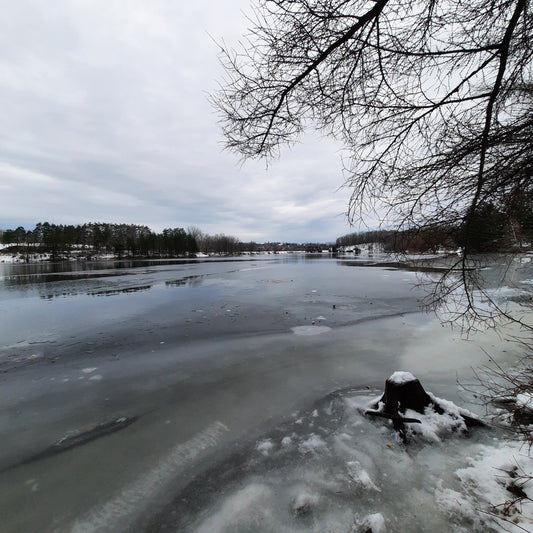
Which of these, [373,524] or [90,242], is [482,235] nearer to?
[373,524]

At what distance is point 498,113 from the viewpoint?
7.77 feet

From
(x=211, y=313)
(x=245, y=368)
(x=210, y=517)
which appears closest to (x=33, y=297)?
(x=211, y=313)

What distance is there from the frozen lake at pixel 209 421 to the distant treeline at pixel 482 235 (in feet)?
6.12

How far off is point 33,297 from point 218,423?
55.0 ft

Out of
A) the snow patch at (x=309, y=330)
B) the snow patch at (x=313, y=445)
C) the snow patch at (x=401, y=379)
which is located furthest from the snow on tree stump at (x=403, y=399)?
the snow patch at (x=309, y=330)

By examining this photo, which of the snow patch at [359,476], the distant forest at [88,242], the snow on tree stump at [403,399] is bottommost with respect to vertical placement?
the snow patch at [359,476]

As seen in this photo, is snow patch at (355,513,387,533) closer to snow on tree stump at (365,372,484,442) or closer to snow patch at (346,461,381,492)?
snow patch at (346,461,381,492)

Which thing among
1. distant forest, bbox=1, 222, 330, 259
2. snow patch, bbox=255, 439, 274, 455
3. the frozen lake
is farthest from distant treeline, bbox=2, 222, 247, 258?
snow patch, bbox=255, 439, 274, 455

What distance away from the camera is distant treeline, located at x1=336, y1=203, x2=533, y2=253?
91.0 inches

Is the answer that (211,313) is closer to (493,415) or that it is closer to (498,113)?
(493,415)

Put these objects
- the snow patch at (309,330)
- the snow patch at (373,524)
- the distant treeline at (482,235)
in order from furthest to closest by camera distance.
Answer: the snow patch at (309,330) < the distant treeline at (482,235) < the snow patch at (373,524)

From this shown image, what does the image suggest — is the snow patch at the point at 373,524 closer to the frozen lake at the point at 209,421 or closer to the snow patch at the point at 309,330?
the frozen lake at the point at 209,421

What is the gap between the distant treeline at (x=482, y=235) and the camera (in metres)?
2.31

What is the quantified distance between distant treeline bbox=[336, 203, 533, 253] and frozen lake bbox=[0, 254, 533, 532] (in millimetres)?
1867
